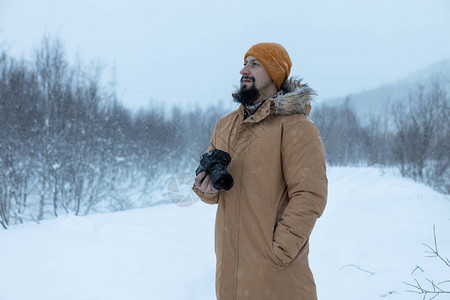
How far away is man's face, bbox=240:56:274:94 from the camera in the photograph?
5.93 ft

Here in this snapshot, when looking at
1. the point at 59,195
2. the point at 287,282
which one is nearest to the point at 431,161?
the point at 287,282

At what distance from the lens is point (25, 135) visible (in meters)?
14.1

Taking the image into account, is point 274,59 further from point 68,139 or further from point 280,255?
point 68,139

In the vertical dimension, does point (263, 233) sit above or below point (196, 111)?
above

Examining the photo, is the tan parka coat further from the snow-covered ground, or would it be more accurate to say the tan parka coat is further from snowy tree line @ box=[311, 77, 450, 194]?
snowy tree line @ box=[311, 77, 450, 194]

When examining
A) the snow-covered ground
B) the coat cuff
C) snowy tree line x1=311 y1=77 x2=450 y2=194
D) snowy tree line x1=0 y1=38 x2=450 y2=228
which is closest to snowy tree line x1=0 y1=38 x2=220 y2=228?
snowy tree line x1=0 y1=38 x2=450 y2=228

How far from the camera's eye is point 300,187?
1.47m

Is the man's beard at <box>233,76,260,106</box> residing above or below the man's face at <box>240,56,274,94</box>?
below

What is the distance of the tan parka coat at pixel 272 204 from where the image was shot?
146 cm

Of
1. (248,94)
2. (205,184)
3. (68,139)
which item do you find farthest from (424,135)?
(68,139)

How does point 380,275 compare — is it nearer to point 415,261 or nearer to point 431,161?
point 415,261

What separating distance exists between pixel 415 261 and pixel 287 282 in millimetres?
2748

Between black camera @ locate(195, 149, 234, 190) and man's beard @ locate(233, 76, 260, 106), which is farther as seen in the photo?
man's beard @ locate(233, 76, 260, 106)

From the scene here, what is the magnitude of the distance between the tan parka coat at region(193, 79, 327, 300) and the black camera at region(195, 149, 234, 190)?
4.7 inches
